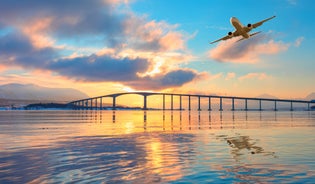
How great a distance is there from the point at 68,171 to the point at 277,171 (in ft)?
30.6

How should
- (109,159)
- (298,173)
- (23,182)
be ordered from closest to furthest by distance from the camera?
(23,182), (298,173), (109,159)

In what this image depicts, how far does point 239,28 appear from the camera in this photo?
143 ft

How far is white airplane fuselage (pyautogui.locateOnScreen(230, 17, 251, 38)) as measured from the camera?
4306 cm

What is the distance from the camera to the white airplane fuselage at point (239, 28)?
141 ft

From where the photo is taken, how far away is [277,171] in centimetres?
1454

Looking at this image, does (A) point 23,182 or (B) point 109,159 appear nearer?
(A) point 23,182

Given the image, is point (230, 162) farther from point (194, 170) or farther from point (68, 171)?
point (68, 171)

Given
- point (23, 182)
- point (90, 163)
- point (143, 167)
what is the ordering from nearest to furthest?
point (23, 182), point (143, 167), point (90, 163)

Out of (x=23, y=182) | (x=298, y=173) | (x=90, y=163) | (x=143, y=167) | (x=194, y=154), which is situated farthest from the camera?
(x=194, y=154)

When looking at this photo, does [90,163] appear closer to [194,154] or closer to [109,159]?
[109,159]

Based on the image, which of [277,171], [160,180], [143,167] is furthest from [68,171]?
[277,171]

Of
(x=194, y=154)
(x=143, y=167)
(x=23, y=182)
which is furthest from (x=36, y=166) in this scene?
(x=194, y=154)

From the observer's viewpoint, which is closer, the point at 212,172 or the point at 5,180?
the point at 5,180

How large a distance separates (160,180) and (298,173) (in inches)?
242
